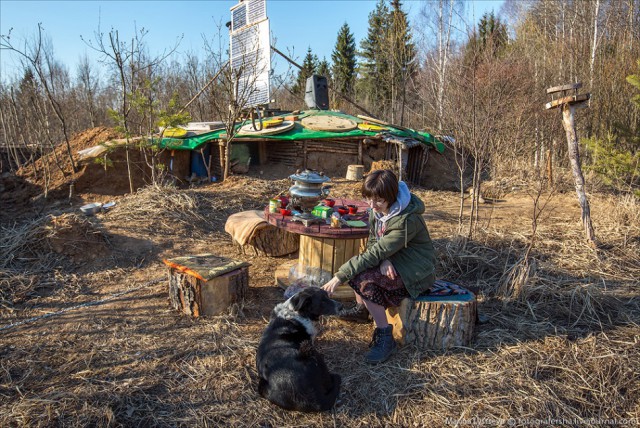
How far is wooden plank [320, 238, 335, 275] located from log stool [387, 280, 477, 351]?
2.91 ft

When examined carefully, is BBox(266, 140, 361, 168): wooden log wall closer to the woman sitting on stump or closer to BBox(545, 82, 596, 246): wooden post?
BBox(545, 82, 596, 246): wooden post

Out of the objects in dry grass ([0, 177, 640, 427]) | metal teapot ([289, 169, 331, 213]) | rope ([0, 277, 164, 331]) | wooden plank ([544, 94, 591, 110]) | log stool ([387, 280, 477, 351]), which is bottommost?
dry grass ([0, 177, 640, 427])

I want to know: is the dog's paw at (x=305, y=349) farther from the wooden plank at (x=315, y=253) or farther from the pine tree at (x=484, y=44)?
the pine tree at (x=484, y=44)

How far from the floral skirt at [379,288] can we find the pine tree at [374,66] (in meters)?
18.4

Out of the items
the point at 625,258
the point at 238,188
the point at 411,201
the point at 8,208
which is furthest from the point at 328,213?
the point at 8,208

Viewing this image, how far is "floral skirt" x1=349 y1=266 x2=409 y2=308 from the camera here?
9.45ft

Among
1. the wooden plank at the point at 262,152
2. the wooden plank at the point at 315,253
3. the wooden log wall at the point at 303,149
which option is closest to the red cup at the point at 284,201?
the wooden plank at the point at 315,253

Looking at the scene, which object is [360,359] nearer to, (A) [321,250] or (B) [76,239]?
(A) [321,250]

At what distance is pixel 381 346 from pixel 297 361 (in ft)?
2.68

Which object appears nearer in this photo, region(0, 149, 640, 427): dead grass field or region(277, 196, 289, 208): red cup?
region(0, 149, 640, 427): dead grass field

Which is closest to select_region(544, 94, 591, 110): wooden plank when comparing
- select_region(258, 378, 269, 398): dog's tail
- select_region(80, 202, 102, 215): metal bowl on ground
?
select_region(258, 378, 269, 398): dog's tail

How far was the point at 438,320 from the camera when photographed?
2.93 metres

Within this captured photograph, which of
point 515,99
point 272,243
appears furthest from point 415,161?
point 272,243

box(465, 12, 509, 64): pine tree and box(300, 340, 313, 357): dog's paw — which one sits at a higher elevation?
box(465, 12, 509, 64): pine tree
